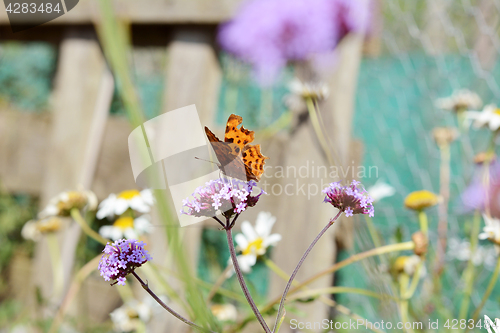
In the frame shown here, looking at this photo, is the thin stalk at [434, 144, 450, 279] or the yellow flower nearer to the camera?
the yellow flower

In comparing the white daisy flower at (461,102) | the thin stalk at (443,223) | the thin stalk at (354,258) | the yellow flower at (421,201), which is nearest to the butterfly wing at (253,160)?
the thin stalk at (354,258)

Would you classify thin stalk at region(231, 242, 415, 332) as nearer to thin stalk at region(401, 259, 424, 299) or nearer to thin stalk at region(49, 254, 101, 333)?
thin stalk at region(401, 259, 424, 299)

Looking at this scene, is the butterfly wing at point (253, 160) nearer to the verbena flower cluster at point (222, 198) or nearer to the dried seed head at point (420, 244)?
the verbena flower cluster at point (222, 198)

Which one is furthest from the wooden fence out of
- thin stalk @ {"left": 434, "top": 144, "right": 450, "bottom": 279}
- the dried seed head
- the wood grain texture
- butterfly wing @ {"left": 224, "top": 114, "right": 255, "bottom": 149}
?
butterfly wing @ {"left": 224, "top": 114, "right": 255, "bottom": 149}

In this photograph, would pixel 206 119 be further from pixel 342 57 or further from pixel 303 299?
pixel 303 299

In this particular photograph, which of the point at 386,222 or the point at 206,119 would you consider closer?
the point at 206,119

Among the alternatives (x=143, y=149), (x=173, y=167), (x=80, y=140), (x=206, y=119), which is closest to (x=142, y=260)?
(x=143, y=149)
